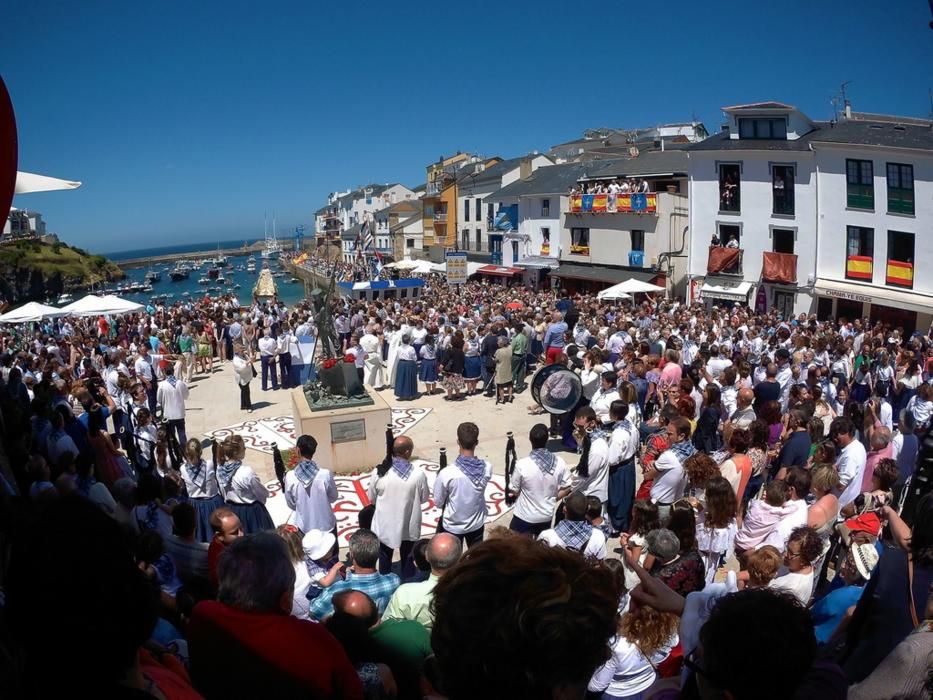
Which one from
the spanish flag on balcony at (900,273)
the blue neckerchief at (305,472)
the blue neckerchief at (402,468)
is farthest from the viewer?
the spanish flag on balcony at (900,273)

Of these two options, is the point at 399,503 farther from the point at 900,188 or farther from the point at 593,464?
the point at 900,188

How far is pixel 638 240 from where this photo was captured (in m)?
32.0

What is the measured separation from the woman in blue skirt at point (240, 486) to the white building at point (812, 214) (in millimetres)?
23865

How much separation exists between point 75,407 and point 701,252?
25904 millimetres

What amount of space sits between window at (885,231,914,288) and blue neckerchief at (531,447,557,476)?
22.7 meters

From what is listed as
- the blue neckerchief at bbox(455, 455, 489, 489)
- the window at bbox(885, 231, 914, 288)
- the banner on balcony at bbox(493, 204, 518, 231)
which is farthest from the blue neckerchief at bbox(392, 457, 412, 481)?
the banner on balcony at bbox(493, 204, 518, 231)

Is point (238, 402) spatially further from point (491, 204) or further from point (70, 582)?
point (491, 204)

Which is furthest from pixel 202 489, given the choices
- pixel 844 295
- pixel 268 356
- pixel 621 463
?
pixel 844 295

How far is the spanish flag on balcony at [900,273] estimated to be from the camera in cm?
2253

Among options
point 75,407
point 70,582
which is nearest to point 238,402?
point 75,407

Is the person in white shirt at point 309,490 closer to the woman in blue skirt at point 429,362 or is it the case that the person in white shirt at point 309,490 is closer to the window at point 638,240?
the woman in blue skirt at point 429,362

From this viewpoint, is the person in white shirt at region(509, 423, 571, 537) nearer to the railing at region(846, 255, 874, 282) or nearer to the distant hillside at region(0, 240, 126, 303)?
the railing at region(846, 255, 874, 282)

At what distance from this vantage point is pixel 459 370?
14.4 meters

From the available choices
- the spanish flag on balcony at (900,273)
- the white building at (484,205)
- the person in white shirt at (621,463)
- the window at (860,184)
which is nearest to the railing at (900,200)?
the window at (860,184)
